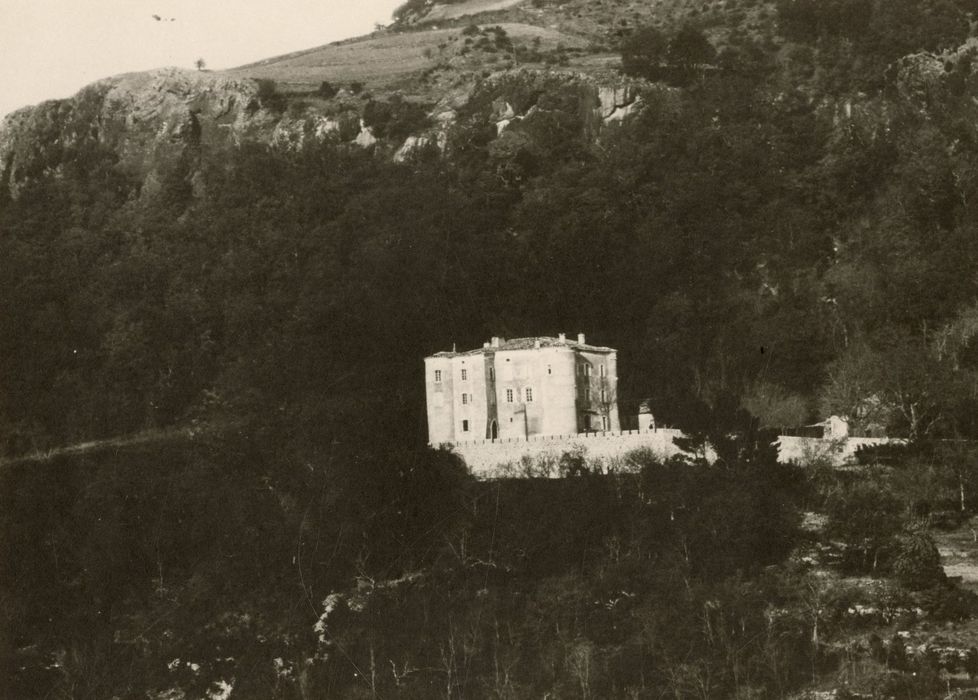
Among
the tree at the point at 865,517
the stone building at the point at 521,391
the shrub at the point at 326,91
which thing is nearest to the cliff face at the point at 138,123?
the shrub at the point at 326,91

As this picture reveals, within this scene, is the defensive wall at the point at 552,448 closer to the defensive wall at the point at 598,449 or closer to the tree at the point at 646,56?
the defensive wall at the point at 598,449

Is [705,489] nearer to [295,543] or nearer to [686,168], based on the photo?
[295,543]

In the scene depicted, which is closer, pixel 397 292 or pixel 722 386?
pixel 722 386

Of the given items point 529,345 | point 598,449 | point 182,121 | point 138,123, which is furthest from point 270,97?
point 598,449

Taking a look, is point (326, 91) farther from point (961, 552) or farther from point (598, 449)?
point (961, 552)

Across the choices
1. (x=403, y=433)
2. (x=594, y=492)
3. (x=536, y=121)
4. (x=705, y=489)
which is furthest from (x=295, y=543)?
(x=536, y=121)

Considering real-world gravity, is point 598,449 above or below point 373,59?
below

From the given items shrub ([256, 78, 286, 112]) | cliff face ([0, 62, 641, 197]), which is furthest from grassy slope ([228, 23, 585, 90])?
cliff face ([0, 62, 641, 197])
